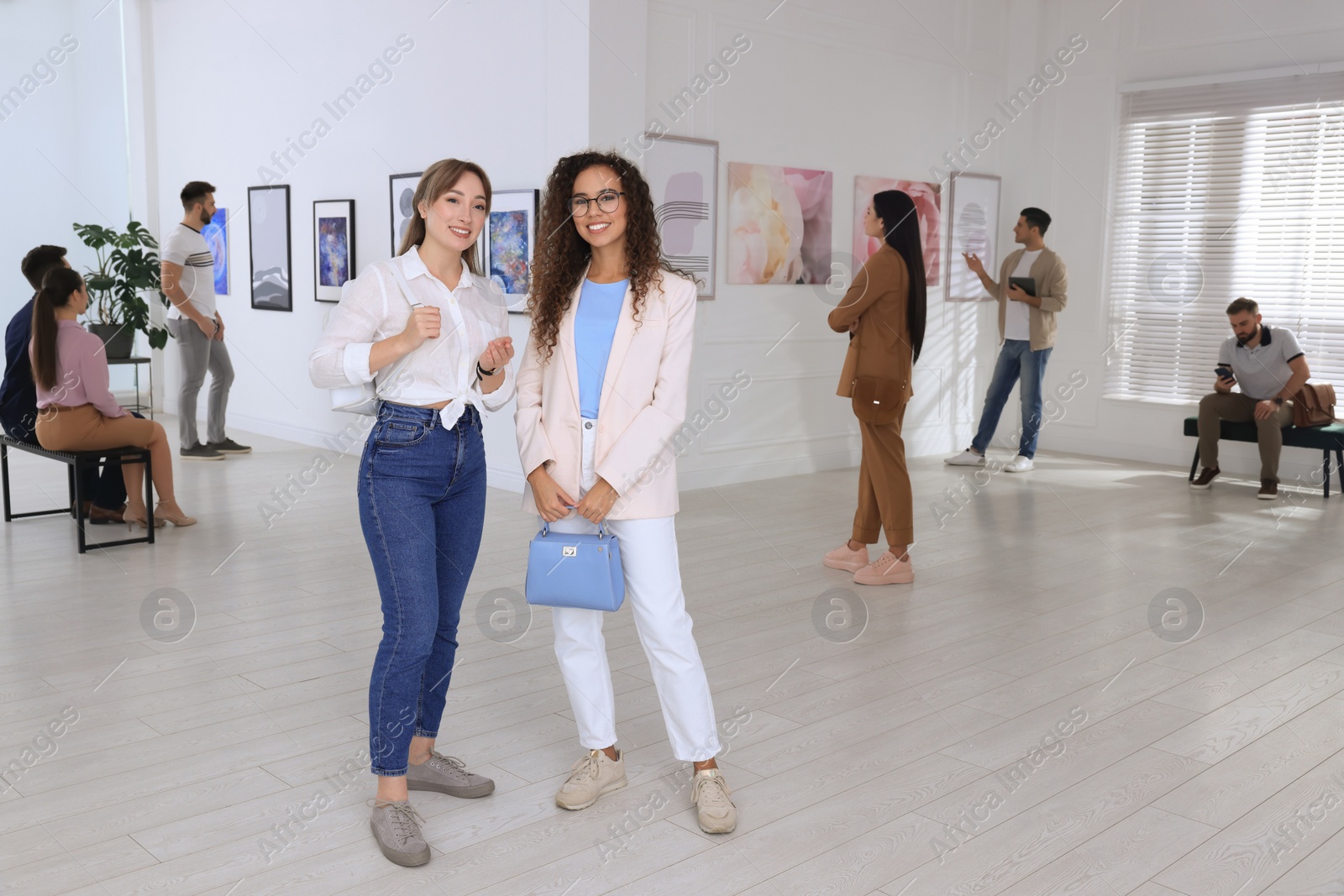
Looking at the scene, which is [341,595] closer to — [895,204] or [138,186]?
[895,204]

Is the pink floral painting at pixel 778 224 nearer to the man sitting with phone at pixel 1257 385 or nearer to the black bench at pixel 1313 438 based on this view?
the man sitting with phone at pixel 1257 385

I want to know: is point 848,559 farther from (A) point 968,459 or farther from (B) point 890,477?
(A) point 968,459

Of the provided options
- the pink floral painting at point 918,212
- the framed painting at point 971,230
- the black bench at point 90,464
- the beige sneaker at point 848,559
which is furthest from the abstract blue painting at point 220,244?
the beige sneaker at point 848,559

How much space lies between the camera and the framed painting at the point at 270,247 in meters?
9.06

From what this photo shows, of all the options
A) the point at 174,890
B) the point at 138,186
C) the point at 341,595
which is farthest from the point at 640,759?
the point at 138,186

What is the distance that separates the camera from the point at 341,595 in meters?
4.82

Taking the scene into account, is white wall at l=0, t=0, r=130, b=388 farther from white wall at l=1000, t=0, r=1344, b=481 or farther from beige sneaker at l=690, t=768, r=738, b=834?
beige sneaker at l=690, t=768, r=738, b=834

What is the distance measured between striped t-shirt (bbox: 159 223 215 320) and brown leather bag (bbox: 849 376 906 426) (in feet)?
17.0

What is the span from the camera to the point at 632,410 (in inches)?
105

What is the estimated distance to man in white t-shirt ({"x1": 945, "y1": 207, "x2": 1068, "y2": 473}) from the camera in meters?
8.48

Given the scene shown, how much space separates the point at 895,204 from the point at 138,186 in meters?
8.49

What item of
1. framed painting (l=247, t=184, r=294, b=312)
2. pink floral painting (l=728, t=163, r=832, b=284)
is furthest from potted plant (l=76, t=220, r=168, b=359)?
pink floral painting (l=728, t=163, r=832, b=284)

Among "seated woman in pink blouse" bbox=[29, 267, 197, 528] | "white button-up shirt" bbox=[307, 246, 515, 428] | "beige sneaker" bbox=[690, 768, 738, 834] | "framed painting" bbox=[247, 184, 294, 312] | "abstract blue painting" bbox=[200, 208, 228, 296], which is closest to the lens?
"white button-up shirt" bbox=[307, 246, 515, 428]

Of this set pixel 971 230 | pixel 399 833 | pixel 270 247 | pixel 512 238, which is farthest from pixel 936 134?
pixel 399 833
